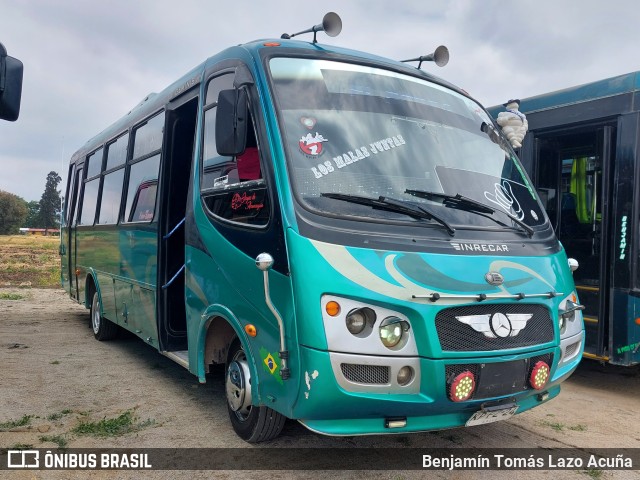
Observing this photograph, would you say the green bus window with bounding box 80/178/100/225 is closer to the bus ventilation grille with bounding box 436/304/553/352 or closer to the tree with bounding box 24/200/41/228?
the bus ventilation grille with bounding box 436/304/553/352

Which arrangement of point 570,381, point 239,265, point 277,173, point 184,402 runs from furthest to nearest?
point 570,381, point 184,402, point 239,265, point 277,173

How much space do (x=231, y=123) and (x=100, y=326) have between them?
551 centimetres

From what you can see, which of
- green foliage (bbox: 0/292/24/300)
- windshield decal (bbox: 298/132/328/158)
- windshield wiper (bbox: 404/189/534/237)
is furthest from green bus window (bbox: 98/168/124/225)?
green foliage (bbox: 0/292/24/300)

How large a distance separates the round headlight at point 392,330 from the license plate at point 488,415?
2.44ft

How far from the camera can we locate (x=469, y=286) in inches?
142

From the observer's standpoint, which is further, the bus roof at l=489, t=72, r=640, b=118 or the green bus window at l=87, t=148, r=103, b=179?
the green bus window at l=87, t=148, r=103, b=179

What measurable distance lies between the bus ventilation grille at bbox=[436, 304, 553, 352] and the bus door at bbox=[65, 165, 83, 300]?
7723mm

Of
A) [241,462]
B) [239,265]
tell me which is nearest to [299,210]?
[239,265]

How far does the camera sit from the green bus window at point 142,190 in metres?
5.96

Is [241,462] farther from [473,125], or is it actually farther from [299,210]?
[473,125]

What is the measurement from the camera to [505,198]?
4.45 metres

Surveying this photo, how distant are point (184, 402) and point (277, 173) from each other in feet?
9.11

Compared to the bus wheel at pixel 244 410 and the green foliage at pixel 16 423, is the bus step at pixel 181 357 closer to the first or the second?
the bus wheel at pixel 244 410

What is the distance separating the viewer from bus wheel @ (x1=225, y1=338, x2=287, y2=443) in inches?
162
